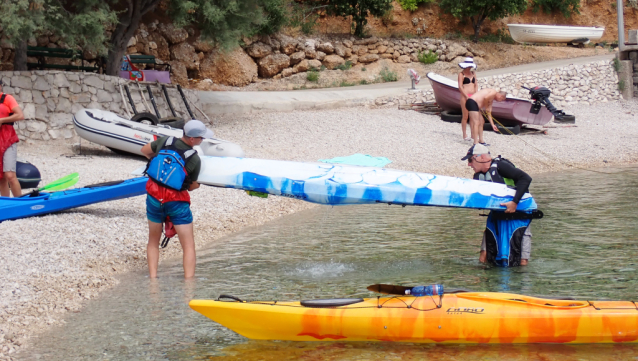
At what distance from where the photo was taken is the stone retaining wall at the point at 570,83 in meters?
20.3

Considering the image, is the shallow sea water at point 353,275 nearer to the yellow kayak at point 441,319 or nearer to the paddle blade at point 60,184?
the yellow kayak at point 441,319

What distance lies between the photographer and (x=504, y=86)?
66.8ft

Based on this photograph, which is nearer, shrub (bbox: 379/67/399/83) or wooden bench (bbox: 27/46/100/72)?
wooden bench (bbox: 27/46/100/72)

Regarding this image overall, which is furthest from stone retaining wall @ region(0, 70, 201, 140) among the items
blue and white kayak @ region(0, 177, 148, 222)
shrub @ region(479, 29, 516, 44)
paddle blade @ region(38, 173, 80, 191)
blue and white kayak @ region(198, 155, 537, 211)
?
shrub @ region(479, 29, 516, 44)

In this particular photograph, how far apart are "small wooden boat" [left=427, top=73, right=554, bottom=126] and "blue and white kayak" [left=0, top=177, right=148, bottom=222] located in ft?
34.1

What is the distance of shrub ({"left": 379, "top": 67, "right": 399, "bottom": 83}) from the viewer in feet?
77.0

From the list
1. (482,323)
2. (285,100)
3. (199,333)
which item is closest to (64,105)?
(285,100)

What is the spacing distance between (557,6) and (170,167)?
28.5 meters

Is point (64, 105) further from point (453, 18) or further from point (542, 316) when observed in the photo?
point (453, 18)

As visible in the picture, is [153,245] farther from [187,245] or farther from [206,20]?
[206,20]

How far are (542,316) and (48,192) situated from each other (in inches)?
250

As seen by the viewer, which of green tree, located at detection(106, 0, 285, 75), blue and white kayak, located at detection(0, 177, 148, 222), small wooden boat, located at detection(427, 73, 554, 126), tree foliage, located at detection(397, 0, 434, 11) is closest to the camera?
blue and white kayak, located at detection(0, 177, 148, 222)

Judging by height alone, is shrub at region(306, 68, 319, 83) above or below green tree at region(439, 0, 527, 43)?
below

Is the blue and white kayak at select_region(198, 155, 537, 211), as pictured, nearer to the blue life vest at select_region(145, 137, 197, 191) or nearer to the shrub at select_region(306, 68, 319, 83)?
the blue life vest at select_region(145, 137, 197, 191)
